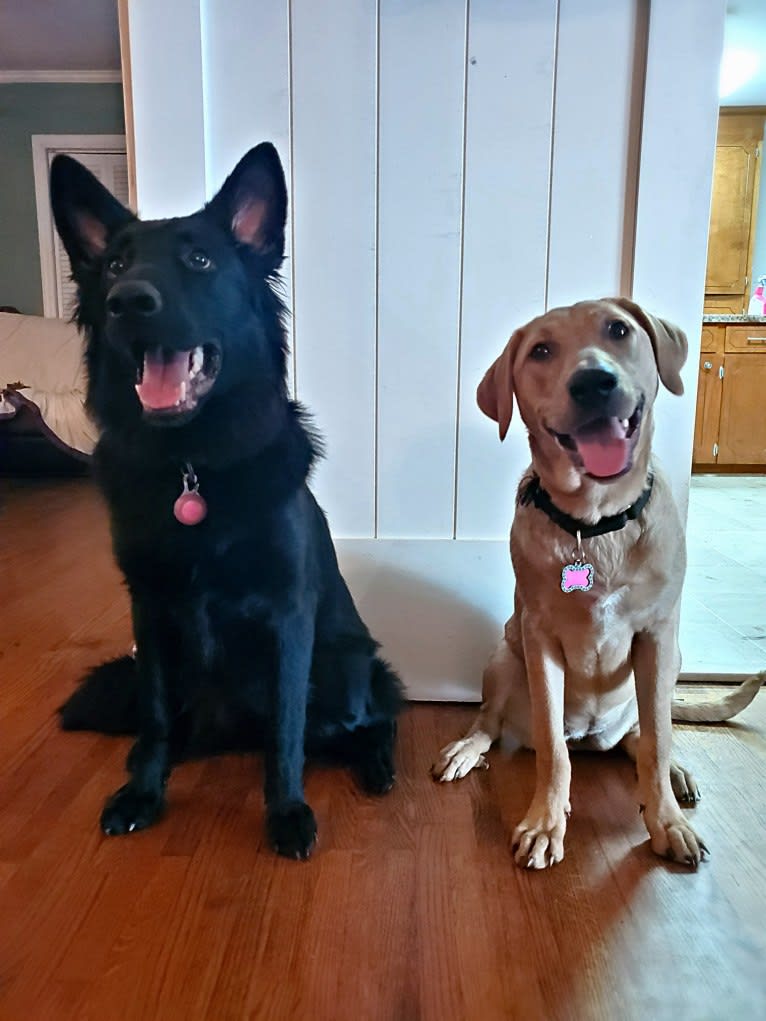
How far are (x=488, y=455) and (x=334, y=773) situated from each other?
0.77 meters

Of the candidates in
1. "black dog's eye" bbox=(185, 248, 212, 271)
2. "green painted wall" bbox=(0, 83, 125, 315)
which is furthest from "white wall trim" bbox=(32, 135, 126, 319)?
"black dog's eye" bbox=(185, 248, 212, 271)

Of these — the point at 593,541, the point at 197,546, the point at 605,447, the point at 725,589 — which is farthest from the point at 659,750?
the point at 725,589

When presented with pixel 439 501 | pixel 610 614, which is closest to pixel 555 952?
pixel 610 614

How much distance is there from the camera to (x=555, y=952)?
1039 millimetres

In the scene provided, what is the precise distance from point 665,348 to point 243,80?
106cm

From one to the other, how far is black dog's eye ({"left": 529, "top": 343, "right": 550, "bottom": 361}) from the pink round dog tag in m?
0.58

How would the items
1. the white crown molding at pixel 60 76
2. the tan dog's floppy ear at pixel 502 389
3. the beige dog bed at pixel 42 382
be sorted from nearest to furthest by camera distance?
the tan dog's floppy ear at pixel 502 389 → the beige dog bed at pixel 42 382 → the white crown molding at pixel 60 76

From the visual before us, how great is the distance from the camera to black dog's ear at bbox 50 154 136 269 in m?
1.24

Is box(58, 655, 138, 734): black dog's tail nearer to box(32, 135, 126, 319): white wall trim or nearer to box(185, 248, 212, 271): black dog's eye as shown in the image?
box(185, 248, 212, 271): black dog's eye

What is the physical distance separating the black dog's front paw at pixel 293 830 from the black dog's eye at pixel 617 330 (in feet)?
3.01

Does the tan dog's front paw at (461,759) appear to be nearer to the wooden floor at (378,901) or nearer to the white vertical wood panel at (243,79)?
the wooden floor at (378,901)

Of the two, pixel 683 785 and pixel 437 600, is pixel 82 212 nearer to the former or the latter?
pixel 437 600

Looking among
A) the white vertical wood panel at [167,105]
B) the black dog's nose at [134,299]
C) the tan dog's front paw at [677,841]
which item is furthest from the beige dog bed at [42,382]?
the tan dog's front paw at [677,841]

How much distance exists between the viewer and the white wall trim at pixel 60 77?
6.54m
